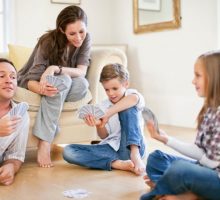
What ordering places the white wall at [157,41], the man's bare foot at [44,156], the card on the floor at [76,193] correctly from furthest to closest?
the white wall at [157,41]
the man's bare foot at [44,156]
the card on the floor at [76,193]

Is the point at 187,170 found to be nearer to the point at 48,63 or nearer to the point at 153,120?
the point at 153,120

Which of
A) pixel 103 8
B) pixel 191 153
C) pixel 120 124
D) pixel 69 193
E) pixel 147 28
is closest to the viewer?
pixel 191 153

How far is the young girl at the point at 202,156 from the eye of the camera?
4.84 feet

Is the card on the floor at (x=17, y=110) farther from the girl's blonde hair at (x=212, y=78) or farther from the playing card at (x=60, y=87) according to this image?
the girl's blonde hair at (x=212, y=78)

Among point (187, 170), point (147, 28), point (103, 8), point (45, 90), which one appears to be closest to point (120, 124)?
point (45, 90)

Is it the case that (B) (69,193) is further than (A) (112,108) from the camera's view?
No

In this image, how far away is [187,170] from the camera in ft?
4.81

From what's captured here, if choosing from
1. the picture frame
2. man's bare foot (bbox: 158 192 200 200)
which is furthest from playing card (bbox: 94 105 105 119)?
the picture frame

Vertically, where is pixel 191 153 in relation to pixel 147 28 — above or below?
below

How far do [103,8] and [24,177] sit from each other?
328 cm

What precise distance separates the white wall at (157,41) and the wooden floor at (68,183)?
2.01 m

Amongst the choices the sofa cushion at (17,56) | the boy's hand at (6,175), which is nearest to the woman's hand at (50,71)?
the boy's hand at (6,175)

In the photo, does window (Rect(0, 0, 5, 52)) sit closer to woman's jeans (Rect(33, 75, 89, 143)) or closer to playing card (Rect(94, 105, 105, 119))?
woman's jeans (Rect(33, 75, 89, 143))

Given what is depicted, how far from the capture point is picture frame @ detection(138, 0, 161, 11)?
4.41m
